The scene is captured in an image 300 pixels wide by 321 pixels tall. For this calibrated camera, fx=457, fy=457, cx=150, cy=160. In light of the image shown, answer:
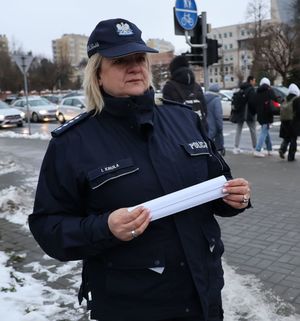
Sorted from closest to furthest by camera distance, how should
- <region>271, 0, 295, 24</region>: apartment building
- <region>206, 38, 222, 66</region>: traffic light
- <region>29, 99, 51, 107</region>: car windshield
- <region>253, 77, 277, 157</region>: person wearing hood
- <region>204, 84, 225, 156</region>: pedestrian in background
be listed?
1. <region>204, 84, 225, 156</region>: pedestrian in background
2. <region>253, 77, 277, 157</region>: person wearing hood
3. <region>206, 38, 222, 66</region>: traffic light
4. <region>29, 99, 51, 107</region>: car windshield
5. <region>271, 0, 295, 24</region>: apartment building

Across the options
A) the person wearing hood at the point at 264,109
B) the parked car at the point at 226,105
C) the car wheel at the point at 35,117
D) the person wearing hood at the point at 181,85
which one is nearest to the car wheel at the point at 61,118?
the car wheel at the point at 35,117

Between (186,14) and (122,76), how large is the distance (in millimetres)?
9083

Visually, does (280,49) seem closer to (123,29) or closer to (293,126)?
(293,126)

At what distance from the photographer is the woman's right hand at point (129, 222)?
5.53 ft

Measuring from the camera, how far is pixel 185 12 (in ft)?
34.2

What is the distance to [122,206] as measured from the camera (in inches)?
72.8

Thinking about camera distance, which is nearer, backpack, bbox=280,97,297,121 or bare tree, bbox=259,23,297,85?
backpack, bbox=280,97,297,121

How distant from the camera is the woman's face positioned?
1.97 metres

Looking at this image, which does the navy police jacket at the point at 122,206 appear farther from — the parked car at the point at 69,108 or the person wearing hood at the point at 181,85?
the parked car at the point at 69,108

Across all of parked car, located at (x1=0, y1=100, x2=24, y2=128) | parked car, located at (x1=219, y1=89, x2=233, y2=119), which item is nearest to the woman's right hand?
parked car, located at (x1=219, y1=89, x2=233, y2=119)

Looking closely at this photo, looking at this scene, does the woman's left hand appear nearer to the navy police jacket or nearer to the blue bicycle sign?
the navy police jacket

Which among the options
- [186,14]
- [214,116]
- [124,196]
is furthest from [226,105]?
[124,196]

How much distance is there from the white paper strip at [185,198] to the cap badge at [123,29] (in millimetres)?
711

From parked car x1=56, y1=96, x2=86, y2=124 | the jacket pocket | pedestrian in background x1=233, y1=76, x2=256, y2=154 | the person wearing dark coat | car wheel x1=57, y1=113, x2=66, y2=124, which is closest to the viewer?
the jacket pocket
